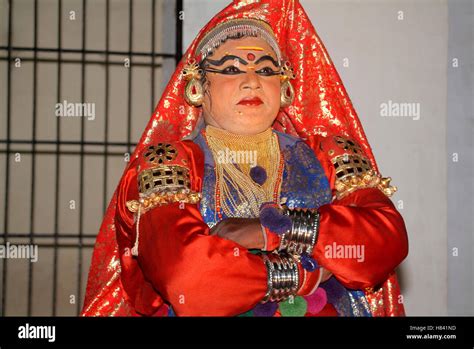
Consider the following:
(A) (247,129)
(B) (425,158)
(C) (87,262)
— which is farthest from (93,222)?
(A) (247,129)

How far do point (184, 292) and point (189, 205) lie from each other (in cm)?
23

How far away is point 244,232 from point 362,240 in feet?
0.96

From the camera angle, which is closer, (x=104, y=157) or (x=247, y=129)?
(x=247, y=129)

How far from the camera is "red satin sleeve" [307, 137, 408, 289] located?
8.23 feet

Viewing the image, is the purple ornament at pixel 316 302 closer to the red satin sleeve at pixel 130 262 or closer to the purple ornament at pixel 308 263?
the purple ornament at pixel 308 263

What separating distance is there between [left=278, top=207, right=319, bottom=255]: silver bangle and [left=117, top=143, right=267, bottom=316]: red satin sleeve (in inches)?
3.2

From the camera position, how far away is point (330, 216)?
8.28 feet

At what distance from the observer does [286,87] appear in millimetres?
2826

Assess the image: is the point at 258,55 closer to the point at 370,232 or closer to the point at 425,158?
the point at 370,232

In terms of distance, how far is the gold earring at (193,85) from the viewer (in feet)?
9.18

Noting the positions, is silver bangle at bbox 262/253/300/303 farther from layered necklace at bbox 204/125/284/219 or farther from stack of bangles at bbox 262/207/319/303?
layered necklace at bbox 204/125/284/219

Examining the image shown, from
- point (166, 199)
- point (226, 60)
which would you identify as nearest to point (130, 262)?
point (166, 199)

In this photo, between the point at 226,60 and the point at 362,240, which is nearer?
the point at 362,240

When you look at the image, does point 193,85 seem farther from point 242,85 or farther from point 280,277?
point 280,277
